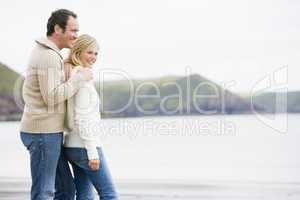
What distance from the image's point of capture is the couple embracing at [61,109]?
5.68 ft

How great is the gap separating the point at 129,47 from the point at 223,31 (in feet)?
4.71

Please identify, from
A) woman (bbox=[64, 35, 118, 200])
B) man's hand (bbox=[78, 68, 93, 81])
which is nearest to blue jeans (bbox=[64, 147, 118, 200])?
woman (bbox=[64, 35, 118, 200])

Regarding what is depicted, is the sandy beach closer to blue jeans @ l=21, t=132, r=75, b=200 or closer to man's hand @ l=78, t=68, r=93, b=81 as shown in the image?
blue jeans @ l=21, t=132, r=75, b=200

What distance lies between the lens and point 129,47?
7.87 meters

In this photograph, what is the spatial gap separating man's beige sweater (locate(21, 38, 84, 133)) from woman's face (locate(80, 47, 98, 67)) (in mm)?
74

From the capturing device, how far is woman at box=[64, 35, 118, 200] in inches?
68.2

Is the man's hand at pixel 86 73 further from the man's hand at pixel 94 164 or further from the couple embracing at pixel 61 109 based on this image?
the man's hand at pixel 94 164

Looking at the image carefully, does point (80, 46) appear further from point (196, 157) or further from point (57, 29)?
point (196, 157)

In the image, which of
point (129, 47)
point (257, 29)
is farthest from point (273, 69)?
point (129, 47)

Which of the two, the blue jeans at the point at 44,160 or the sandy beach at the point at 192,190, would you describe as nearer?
the blue jeans at the point at 44,160

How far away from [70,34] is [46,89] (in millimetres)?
218

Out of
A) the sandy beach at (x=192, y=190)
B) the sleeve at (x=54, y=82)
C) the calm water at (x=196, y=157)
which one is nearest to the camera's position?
the sleeve at (x=54, y=82)

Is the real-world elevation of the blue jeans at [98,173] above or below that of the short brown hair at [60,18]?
below

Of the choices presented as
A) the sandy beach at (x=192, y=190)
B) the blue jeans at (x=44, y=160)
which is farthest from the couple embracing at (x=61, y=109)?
the sandy beach at (x=192, y=190)
